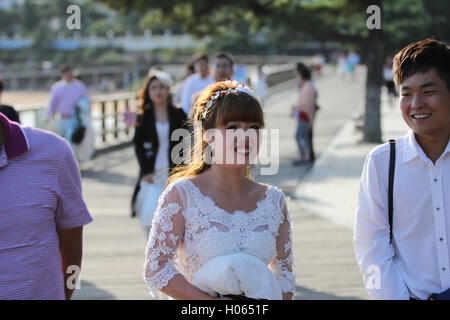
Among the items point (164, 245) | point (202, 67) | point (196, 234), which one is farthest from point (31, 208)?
point (202, 67)

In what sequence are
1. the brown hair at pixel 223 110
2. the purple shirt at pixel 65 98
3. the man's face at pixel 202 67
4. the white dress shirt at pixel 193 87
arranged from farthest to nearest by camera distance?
the purple shirt at pixel 65 98 < the man's face at pixel 202 67 < the white dress shirt at pixel 193 87 < the brown hair at pixel 223 110

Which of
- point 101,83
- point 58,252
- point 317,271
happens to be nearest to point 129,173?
point 317,271

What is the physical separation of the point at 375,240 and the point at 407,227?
0.44ft

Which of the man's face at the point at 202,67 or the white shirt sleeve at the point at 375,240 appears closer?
the white shirt sleeve at the point at 375,240

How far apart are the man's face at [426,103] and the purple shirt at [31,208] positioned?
52.9 inches

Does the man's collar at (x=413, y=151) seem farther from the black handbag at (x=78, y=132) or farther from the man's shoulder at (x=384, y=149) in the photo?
the black handbag at (x=78, y=132)

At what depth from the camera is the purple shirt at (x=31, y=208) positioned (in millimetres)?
2592

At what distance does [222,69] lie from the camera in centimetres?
645

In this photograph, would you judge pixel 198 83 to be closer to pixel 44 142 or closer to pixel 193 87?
pixel 193 87

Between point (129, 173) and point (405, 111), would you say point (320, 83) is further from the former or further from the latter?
point (405, 111)

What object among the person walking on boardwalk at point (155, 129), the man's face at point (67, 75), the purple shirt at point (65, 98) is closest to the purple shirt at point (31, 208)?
the person walking on boardwalk at point (155, 129)

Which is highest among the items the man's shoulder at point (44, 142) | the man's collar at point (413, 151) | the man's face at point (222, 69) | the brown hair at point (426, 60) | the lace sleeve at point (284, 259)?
the man's face at point (222, 69)

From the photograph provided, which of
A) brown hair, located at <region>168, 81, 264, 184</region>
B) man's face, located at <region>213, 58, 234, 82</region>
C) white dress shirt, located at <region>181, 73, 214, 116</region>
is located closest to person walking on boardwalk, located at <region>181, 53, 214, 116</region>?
white dress shirt, located at <region>181, 73, 214, 116</region>

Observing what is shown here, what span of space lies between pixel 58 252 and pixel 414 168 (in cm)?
143
